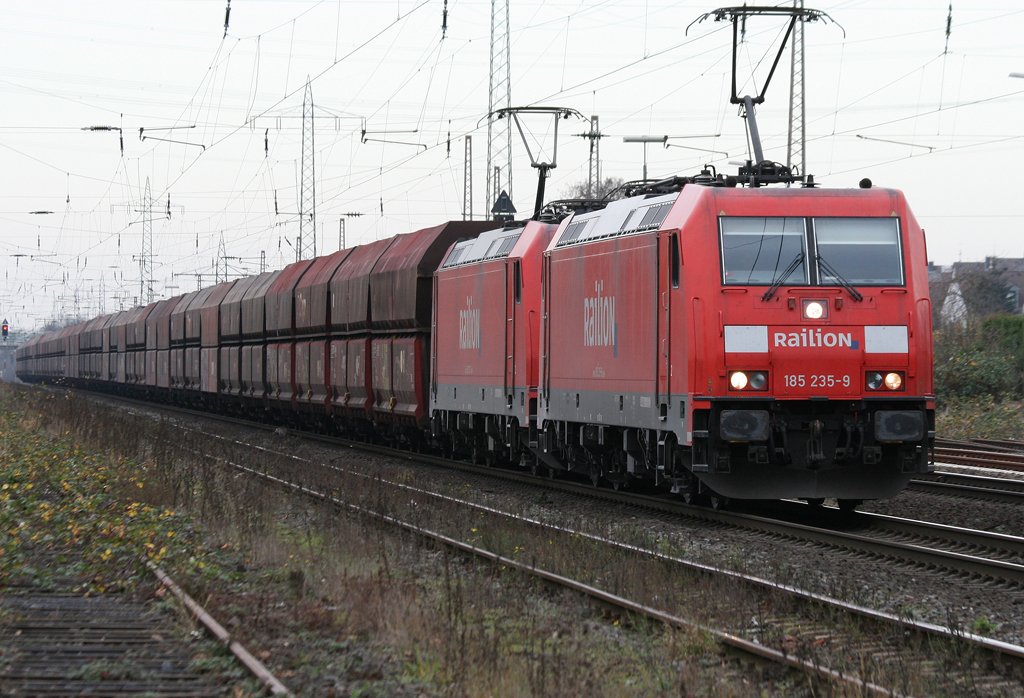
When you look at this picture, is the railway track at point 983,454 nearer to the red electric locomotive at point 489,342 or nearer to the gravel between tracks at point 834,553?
the gravel between tracks at point 834,553

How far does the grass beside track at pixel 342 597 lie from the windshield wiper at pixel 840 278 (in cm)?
477

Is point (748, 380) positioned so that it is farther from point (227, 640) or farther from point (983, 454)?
point (983, 454)

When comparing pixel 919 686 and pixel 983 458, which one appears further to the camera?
pixel 983 458

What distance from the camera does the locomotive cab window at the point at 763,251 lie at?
13336 mm

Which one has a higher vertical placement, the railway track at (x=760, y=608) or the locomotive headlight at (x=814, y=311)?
the locomotive headlight at (x=814, y=311)

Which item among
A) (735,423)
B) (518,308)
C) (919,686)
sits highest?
(518,308)

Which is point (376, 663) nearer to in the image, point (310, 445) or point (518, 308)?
point (518, 308)

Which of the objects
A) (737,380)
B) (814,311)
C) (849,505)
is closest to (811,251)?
(814,311)

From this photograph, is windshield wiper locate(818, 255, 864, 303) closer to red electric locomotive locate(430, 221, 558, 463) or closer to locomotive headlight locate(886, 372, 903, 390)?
Answer: locomotive headlight locate(886, 372, 903, 390)

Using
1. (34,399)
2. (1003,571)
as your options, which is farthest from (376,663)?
(34,399)

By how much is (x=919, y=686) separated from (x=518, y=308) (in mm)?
12335

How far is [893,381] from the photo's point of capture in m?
13.3

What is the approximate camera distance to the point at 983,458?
21578 millimetres

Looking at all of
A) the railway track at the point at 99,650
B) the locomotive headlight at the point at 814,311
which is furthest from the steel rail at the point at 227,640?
the locomotive headlight at the point at 814,311
